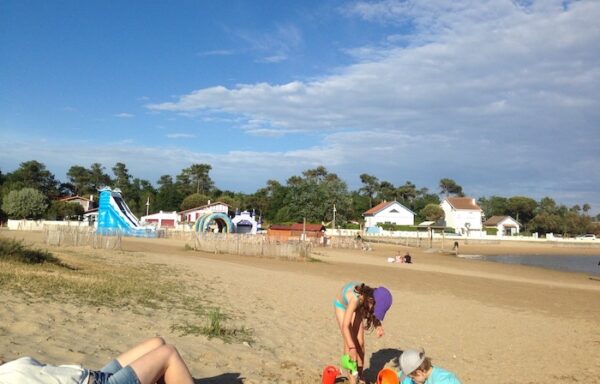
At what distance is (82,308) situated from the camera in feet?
23.4

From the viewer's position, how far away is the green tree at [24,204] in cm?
5872

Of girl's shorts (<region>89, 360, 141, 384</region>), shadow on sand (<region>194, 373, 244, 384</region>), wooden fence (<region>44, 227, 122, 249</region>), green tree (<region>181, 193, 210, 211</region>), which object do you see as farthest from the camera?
green tree (<region>181, 193, 210, 211</region>)

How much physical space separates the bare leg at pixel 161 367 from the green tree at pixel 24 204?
6294 centimetres

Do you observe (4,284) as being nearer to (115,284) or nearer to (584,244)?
(115,284)

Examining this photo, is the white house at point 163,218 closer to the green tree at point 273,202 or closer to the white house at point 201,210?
the white house at point 201,210

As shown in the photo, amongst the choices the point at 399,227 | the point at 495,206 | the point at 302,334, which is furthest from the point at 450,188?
the point at 302,334

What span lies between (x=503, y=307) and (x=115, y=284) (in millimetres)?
10108

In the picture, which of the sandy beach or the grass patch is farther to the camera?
the grass patch

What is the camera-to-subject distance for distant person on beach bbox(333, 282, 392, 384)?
17.8ft

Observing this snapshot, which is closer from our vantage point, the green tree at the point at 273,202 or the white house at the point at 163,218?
the white house at the point at 163,218

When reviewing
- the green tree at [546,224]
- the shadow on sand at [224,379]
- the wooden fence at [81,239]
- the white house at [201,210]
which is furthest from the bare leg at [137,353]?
the green tree at [546,224]

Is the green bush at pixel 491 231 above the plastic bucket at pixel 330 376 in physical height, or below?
above

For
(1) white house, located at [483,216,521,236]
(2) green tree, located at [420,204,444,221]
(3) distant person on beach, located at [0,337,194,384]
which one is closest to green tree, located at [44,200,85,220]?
(2) green tree, located at [420,204,444,221]

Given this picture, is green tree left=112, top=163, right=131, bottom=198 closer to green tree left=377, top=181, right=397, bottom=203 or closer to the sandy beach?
green tree left=377, top=181, right=397, bottom=203
